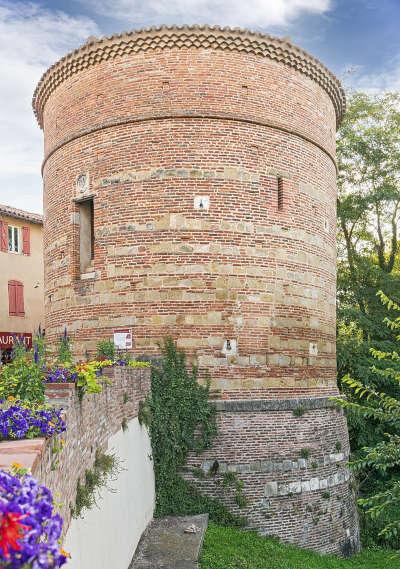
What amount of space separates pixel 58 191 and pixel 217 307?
4823 mm

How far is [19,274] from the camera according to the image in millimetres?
24781

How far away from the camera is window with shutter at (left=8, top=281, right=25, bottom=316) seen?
24.3 metres

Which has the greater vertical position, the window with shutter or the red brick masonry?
the window with shutter

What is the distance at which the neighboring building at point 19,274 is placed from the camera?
24062 mm

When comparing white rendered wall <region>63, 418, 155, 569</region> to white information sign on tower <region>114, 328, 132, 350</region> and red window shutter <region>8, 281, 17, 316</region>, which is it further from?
red window shutter <region>8, 281, 17, 316</region>

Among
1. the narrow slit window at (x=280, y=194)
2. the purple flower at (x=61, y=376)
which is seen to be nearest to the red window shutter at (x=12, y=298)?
the narrow slit window at (x=280, y=194)

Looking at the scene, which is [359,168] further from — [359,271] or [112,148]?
[112,148]

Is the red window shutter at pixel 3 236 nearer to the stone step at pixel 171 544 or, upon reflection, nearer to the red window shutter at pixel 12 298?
the red window shutter at pixel 12 298

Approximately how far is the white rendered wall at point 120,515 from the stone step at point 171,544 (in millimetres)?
181

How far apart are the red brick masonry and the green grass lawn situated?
8.62ft

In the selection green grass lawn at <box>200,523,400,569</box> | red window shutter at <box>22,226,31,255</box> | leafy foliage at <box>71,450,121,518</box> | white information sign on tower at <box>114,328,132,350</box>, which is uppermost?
red window shutter at <box>22,226,31,255</box>

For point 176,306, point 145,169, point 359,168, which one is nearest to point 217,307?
point 176,306

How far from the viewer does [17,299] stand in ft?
80.9

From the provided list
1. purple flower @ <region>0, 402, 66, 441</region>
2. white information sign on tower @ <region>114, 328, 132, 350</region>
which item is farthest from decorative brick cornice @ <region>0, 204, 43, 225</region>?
purple flower @ <region>0, 402, 66, 441</region>
